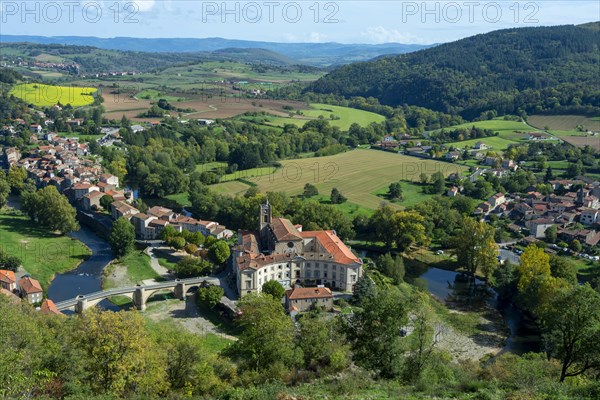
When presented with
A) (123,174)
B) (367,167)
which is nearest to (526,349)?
(367,167)

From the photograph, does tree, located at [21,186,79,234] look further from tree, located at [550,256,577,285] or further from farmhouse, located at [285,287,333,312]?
tree, located at [550,256,577,285]

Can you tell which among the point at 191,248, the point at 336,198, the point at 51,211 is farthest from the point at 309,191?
the point at 51,211

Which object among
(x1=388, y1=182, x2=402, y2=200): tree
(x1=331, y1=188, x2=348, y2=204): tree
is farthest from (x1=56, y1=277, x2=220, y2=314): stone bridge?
(x1=388, y1=182, x2=402, y2=200): tree

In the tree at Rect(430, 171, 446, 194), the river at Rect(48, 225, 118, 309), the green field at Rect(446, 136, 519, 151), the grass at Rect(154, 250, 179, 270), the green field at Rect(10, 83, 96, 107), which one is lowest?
the river at Rect(48, 225, 118, 309)

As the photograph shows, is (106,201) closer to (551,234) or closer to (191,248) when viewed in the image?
(191,248)

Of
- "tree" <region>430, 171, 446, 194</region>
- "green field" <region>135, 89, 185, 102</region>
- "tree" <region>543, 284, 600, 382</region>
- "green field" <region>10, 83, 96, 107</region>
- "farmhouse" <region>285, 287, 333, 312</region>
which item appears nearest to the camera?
"tree" <region>543, 284, 600, 382</region>

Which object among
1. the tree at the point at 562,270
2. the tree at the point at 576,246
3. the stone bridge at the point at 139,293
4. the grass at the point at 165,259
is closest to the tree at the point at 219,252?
the stone bridge at the point at 139,293

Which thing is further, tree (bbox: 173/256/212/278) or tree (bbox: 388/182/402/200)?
tree (bbox: 388/182/402/200)

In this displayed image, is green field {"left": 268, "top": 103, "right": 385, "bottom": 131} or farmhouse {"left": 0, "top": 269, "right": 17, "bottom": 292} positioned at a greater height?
green field {"left": 268, "top": 103, "right": 385, "bottom": 131}
